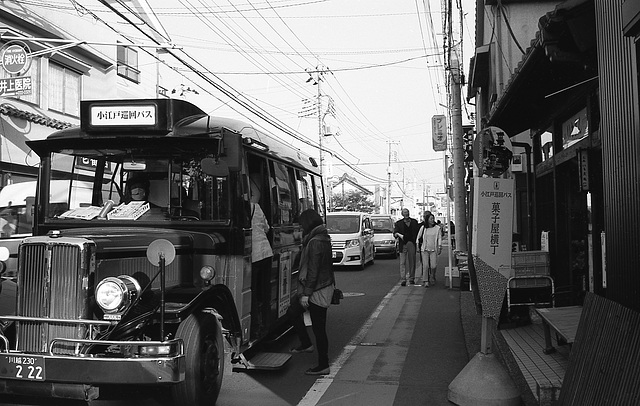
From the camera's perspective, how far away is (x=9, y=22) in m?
15.6

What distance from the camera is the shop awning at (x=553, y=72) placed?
5.05 m

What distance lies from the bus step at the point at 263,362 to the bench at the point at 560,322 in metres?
2.89

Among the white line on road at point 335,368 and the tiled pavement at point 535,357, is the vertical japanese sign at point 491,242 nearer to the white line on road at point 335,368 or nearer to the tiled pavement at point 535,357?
the tiled pavement at point 535,357

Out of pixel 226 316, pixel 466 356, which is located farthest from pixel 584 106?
pixel 226 316

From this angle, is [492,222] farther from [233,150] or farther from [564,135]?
[564,135]

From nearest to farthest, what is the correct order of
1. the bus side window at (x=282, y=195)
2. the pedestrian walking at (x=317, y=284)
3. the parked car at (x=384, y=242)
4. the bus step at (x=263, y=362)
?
the bus step at (x=263, y=362) < the pedestrian walking at (x=317, y=284) < the bus side window at (x=282, y=195) < the parked car at (x=384, y=242)

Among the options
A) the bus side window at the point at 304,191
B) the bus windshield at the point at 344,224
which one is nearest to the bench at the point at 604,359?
the bus side window at the point at 304,191

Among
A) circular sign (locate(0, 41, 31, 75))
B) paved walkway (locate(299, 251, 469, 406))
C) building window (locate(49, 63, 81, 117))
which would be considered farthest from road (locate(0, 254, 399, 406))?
building window (locate(49, 63, 81, 117))

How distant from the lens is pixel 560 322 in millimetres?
6023

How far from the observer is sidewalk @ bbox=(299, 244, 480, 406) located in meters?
5.89

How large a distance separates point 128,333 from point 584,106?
6408mm

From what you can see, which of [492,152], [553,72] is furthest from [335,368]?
[553,72]

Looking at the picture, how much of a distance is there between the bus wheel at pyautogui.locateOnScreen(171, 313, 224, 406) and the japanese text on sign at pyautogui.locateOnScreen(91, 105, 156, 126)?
194cm

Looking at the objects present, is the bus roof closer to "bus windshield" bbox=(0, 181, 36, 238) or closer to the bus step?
the bus step
